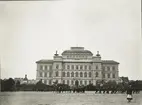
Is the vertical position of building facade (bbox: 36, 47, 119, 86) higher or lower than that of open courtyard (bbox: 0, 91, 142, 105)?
higher

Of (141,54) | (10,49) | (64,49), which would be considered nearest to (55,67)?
(64,49)

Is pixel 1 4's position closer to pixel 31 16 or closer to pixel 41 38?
pixel 31 16

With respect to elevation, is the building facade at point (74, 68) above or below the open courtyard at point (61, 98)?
above

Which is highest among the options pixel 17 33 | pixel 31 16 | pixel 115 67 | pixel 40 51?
pixel 31 16

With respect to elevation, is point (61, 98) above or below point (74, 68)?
below
